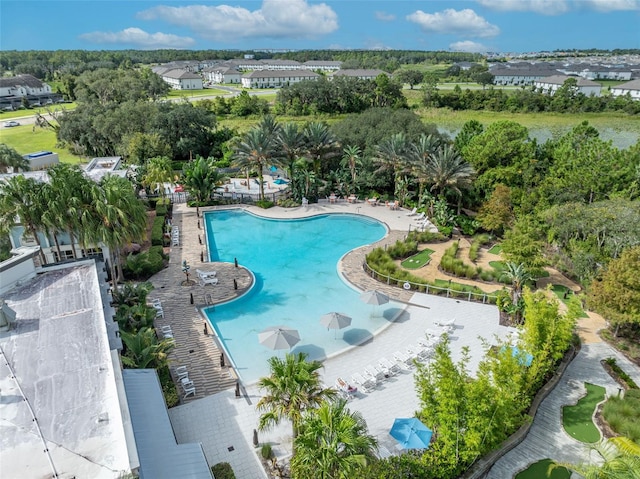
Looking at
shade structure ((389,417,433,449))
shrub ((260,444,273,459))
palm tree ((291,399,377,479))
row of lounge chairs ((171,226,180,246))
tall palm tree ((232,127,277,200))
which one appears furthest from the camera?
tall palm tree ((232,127,277,200))

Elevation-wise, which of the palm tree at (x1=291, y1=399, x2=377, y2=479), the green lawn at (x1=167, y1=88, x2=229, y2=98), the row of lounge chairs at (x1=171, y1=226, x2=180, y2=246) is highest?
the green lawn at (x1=167, y1=88, x2=229, y2=98)

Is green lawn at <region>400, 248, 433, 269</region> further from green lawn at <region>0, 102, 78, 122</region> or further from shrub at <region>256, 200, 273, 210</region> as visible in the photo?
green lawn at <region>0, 102, 78, 122</region>

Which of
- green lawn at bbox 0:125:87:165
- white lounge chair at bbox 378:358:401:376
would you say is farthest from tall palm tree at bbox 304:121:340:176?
green lawn at bbox 0:125:87:165

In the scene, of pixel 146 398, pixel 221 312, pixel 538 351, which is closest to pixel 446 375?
pixel 538 351

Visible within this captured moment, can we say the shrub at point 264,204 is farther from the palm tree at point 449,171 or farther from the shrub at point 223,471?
the shrub at point 223,471

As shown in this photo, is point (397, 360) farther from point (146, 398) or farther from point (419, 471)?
point (146, 398)
